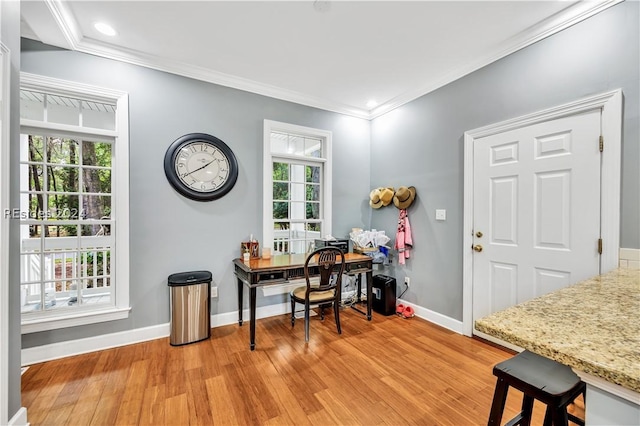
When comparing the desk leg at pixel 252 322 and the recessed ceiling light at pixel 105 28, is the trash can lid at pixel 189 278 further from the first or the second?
the recessed ceiling light at pixel 105 28

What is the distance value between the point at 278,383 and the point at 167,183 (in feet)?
7.12

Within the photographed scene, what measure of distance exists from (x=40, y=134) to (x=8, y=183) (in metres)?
1.29

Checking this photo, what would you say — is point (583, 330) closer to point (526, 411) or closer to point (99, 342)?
point (526, 411)

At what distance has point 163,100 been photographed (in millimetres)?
2750

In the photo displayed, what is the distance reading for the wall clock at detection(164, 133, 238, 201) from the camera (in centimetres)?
277

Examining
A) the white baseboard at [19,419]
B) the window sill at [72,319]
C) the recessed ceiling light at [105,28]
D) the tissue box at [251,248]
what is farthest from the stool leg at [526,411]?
the recessed ceiling light at [105,28]

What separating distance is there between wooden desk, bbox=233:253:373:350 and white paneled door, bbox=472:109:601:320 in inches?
47.5

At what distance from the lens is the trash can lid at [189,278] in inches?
101

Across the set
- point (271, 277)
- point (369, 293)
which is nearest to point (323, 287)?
point (271, 277)

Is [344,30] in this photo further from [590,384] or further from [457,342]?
[457,342]

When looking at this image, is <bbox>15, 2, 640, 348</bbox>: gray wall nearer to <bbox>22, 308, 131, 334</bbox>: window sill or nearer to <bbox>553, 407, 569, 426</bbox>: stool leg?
<bbox>22, 308, 131, 334</bbox>: window sill

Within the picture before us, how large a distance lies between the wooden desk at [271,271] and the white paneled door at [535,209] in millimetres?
1208

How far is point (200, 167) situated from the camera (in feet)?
9.52

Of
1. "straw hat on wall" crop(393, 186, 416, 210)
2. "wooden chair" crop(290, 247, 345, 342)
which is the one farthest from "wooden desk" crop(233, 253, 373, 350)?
"straw hat on wall" crop(393, 186, 416, 210)
